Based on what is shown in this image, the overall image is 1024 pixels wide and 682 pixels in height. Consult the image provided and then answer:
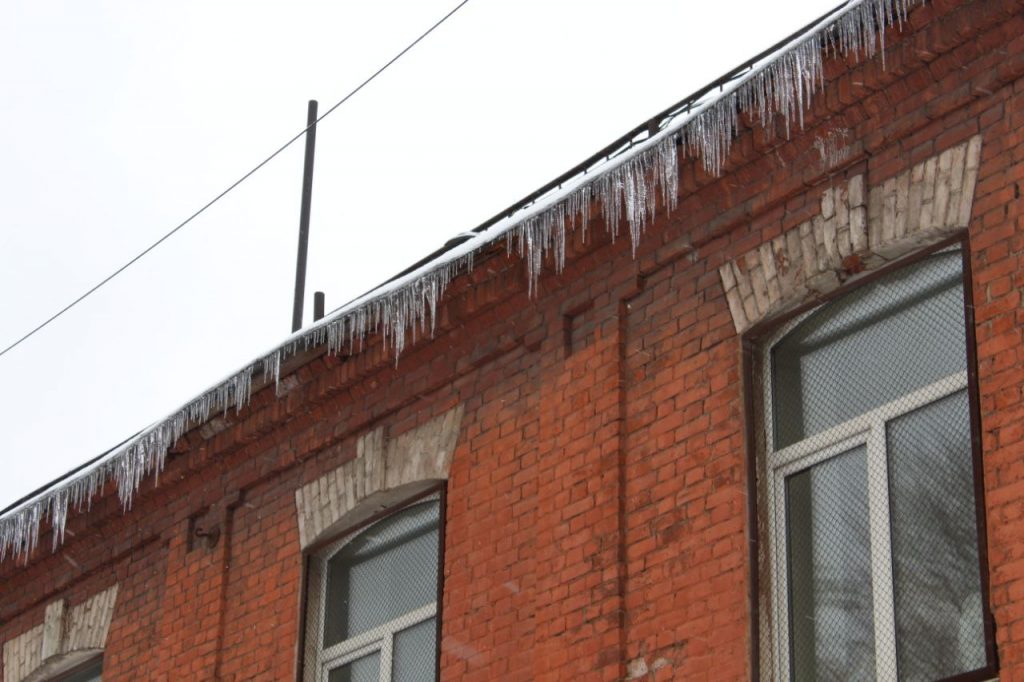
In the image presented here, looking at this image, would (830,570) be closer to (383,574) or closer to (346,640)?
(383,574)

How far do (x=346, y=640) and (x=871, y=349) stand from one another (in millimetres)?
3631

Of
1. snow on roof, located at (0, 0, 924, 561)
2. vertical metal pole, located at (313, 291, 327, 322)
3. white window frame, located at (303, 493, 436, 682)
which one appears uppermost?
vertical metal pole, located at (313, 291, 327, 322)

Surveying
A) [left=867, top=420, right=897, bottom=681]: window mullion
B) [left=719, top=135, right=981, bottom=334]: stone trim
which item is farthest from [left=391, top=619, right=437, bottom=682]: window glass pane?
[left=867, top=420, right=897, bottom=681]: window mullion

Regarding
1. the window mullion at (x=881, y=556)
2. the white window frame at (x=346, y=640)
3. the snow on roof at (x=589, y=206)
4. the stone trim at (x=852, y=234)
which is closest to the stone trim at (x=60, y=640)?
the snow on roof at (x=589, y=206)

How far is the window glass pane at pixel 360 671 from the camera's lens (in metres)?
10.1

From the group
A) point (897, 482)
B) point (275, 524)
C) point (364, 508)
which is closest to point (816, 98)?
point (897, 482)

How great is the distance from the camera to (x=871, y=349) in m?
8.12

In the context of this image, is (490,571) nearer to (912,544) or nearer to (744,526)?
(744,526)

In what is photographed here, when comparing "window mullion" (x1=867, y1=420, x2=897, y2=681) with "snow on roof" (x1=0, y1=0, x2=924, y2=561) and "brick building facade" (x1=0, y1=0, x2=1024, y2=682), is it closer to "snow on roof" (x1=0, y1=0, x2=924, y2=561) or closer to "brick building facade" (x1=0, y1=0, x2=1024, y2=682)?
"brick building facade" (x1=0, y1=0, x2=1024, y2=682)

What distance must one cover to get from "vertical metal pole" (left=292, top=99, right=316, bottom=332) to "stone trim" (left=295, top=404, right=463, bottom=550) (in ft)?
14.3

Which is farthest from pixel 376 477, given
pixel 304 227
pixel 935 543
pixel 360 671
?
pixel 304 227

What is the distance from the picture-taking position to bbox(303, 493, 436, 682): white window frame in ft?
32.9

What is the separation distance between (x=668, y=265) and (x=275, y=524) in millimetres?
3138

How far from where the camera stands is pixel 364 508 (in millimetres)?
10375
